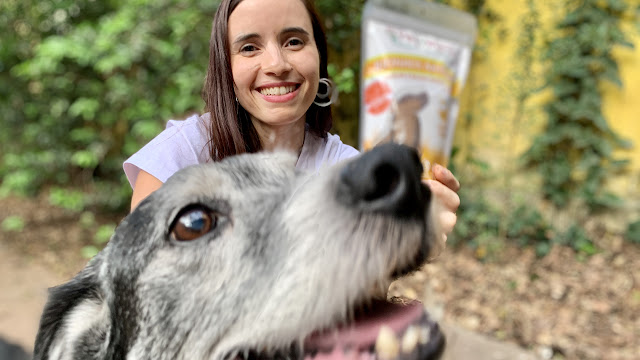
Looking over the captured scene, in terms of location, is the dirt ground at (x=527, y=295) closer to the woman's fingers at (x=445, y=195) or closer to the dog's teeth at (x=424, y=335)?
the woman's fingers at (x=445, y=195)

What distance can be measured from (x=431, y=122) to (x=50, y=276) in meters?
5.49

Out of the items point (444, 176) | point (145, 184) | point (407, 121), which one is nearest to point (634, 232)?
point (407, 121)

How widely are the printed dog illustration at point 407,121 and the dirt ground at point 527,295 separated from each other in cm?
165

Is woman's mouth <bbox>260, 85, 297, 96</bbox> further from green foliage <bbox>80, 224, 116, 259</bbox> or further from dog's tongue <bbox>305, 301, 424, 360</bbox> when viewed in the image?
green foliage <bbox>80, 224, 116, 259</bbox>

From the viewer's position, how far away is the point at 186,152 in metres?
2.28

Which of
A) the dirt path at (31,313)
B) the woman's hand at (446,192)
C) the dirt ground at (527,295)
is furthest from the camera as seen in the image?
the dirt ground at (527,295)

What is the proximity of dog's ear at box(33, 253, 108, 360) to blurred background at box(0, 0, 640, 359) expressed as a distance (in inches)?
143

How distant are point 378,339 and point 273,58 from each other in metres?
1.29

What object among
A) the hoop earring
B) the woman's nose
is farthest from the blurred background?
the woman's nose

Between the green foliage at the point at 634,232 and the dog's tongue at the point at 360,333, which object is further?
the green foliage at the point at 634,232

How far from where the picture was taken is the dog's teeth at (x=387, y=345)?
1343 mm

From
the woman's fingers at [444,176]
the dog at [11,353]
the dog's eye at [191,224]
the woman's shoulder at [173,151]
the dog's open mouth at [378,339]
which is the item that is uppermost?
the woman's shoulder at [173,151]

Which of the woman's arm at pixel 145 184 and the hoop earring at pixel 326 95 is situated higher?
the hoop earring at pixel 326 95

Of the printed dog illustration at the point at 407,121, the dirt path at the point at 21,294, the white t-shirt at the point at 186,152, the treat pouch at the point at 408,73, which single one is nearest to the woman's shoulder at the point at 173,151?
the white t-shirt at the point at 186,152
